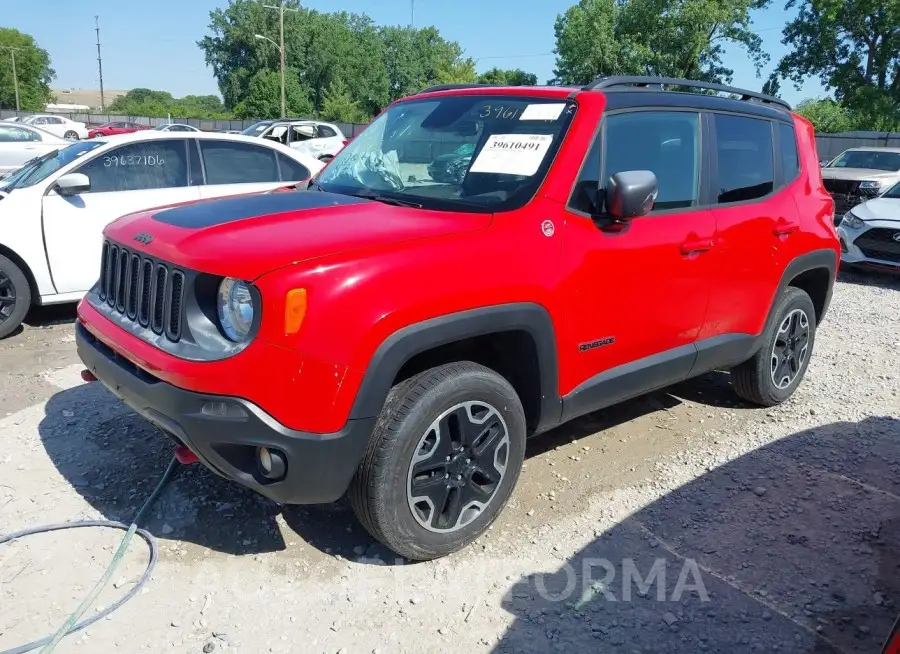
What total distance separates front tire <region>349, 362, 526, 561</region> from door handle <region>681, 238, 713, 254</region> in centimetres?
128

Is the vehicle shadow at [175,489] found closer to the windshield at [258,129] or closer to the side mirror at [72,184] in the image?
the side mirror at [72,184]

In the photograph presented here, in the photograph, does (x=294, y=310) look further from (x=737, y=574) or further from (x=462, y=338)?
(x=737, y=574)

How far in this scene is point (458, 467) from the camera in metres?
3.02

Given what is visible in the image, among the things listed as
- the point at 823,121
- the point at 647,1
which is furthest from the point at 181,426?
the point at 823,121

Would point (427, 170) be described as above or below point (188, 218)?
above

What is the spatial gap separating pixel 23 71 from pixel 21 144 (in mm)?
84825

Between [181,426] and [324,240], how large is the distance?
84 cm

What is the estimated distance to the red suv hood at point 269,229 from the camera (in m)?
2.62

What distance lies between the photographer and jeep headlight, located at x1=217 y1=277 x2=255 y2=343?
8.45 ft

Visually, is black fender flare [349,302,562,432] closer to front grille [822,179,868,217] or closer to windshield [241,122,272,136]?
front grille [822,179,868,217]

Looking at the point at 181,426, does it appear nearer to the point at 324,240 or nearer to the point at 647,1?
the point at 324,240

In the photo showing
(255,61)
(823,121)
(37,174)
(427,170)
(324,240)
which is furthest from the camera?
(255,61)

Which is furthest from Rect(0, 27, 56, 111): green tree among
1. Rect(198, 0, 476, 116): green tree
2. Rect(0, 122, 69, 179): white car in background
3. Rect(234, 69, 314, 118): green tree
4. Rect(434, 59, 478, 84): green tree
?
Rect(0, 122, 69, 179): white car in background

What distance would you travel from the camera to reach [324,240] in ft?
8.88
